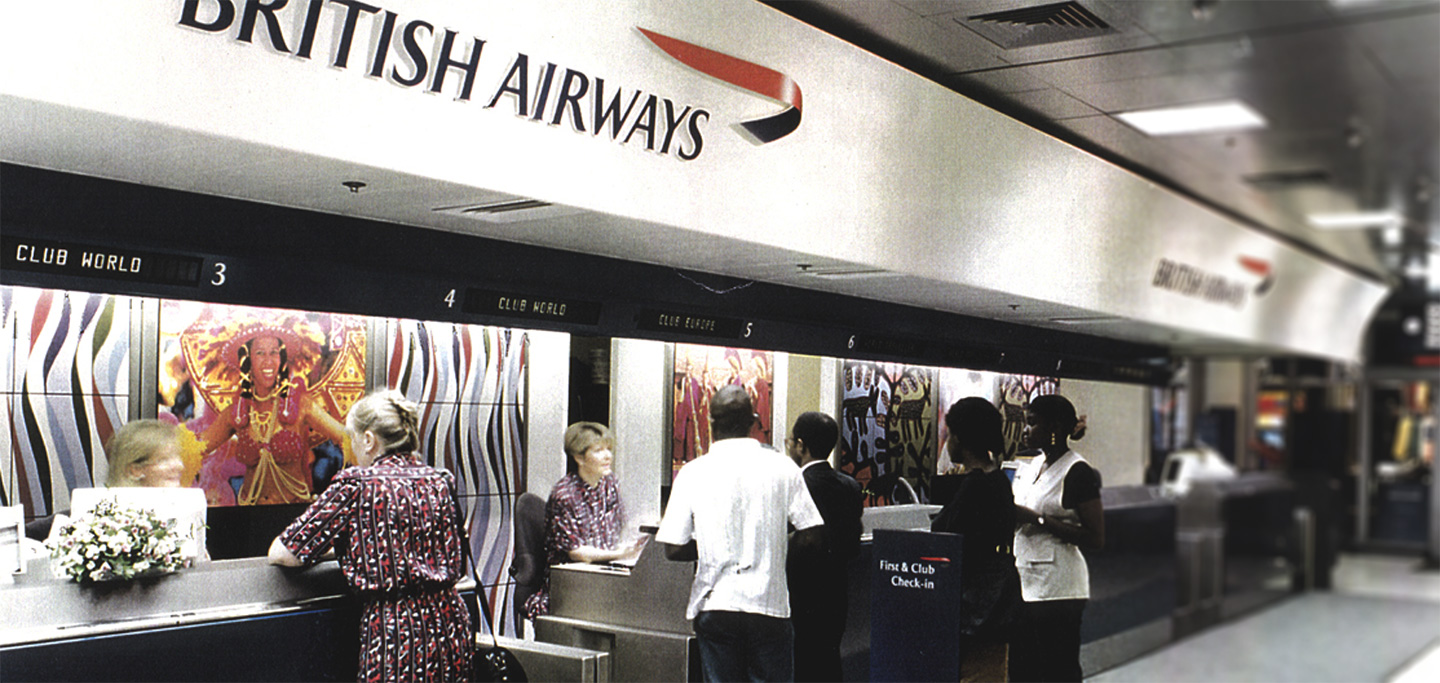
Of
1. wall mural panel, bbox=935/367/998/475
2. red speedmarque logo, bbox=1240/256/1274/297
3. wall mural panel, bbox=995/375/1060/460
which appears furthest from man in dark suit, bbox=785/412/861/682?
red speedmarque logo, bbox=1240/256/1274/297

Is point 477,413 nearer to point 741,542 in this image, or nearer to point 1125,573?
point 741,542

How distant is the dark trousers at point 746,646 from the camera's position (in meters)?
3.97

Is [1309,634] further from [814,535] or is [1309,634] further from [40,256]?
[40,256]

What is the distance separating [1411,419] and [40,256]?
16.9m

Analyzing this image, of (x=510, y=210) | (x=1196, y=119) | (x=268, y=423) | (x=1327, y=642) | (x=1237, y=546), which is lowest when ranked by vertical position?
(x=1327, y=642)

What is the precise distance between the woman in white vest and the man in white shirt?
717 mm

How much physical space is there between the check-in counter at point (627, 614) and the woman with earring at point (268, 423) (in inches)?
40.1

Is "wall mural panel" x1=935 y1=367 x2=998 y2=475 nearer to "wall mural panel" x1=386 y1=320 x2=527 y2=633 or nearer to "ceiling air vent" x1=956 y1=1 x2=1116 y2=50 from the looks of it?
"ceiling air vent" x1=956 y1=1 x2=1116 y2=50

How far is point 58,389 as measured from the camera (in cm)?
347

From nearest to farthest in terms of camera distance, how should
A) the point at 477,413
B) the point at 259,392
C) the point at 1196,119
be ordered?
the point at 259,392
the point at 477,413
the point at 1196,119

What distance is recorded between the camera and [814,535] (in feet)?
13.1

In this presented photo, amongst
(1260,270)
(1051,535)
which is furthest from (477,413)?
(1260,270)

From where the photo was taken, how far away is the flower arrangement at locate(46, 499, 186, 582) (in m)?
3.43

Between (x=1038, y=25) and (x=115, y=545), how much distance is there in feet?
10.9
